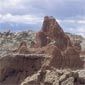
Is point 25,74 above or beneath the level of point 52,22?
beneath

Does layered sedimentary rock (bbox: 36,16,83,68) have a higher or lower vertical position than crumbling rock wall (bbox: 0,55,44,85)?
higher

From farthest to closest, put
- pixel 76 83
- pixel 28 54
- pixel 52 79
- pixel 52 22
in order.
A: pixel 52 22 → pixel 28 54 → pixel 52 79 → pixel 76 83

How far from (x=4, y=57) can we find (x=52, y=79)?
17002mm

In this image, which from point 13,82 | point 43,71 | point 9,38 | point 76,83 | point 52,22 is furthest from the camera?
point 9,38

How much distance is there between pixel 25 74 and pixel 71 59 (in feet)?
25.9

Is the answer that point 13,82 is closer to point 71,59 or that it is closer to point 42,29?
point 71,59

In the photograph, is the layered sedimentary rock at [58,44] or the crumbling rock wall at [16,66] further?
the layered sedimentary rock at [58,44]

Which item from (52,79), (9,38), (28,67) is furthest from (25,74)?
(9,38)

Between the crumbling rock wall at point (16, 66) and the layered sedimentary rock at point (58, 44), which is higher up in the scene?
the layered sedimentary rock at point (58, 44)

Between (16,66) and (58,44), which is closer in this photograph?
(16,66)

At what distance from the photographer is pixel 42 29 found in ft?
279

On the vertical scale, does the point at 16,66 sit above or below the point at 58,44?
below

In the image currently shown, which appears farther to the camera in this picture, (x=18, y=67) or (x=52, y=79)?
(x=18, y=67)

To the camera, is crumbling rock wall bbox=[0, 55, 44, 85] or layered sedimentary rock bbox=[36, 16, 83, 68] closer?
crumbling rock wall bbox=[0, 55, 44, 85]
